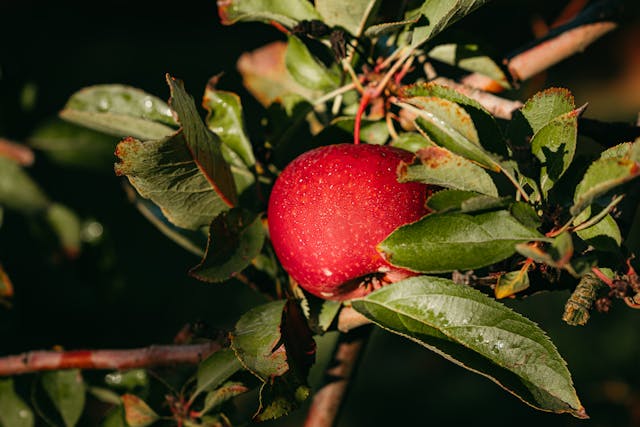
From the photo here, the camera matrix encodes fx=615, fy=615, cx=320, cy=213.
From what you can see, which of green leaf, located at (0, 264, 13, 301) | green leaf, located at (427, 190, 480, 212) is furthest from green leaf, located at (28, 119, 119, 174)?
green leaf, located at (427, 190, 480, 212)

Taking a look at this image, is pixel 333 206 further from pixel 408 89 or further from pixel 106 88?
pixel 106 88

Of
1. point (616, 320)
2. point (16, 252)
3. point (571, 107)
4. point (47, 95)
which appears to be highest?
point (571, 107)

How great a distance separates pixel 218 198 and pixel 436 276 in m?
0.30

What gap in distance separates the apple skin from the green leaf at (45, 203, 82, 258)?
0.67 m

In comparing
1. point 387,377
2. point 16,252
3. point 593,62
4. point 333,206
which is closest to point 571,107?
point 333,206

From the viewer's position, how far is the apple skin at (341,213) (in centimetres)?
73

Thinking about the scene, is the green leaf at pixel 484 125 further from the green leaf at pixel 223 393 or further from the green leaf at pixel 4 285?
the green leaf at pixel 4 285

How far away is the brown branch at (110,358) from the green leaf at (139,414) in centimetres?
6

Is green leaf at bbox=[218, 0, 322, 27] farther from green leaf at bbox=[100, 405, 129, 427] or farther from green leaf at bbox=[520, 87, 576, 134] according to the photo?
green leaf at bbox=[100, 405, 129, 427]

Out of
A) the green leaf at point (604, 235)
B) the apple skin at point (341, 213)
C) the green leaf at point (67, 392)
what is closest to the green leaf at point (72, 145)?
the green leaf at point (67, 392)

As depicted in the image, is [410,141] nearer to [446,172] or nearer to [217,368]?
[446,172]

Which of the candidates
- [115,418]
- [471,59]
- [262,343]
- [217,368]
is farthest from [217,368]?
[471,59]

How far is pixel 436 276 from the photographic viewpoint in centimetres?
74

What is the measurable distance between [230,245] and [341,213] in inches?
5.6
